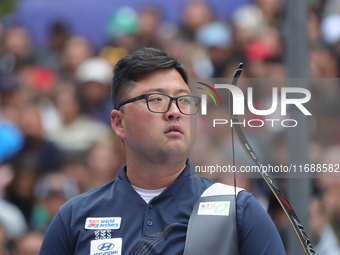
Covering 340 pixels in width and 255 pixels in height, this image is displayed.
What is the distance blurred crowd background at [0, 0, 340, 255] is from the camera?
641cm

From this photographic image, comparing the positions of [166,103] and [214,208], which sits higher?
[166,103]

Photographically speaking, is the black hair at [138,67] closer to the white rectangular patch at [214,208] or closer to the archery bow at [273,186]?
the archery bow at [273,186]

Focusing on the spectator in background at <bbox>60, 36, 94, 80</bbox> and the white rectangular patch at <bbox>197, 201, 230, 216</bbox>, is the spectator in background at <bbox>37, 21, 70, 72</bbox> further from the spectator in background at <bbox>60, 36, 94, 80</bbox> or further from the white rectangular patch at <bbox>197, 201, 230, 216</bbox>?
the white rectangular patch at <bbox>197, 201, 230, 216</bbox>

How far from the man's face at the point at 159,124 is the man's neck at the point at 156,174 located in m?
0.04

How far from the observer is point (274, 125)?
2.61m

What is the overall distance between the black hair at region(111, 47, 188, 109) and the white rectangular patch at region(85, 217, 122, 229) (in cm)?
50

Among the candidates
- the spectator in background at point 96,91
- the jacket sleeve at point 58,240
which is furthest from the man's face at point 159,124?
the spectator in background at point 96,91

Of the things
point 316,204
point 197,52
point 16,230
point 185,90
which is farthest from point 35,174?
point 185,90

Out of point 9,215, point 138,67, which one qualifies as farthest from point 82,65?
point 138,67

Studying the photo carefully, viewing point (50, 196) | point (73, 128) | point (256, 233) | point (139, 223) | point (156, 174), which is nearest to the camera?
point (256, 233)

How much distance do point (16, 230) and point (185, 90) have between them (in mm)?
4001

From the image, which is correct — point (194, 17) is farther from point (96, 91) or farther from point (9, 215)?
point (9, 215)

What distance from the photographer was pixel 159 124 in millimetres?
2717

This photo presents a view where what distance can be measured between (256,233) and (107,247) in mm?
579
